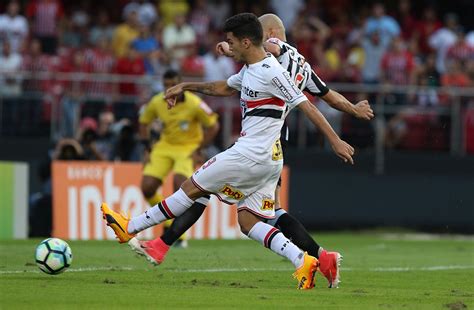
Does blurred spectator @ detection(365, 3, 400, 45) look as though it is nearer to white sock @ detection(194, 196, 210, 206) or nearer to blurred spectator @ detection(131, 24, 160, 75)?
blurred spectator @ detection(131, 24, 160, 75)

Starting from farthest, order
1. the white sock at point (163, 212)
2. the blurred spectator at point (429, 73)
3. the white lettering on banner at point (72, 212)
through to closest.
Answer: the blurred spectator at point (429, 73), the white lettering on banner at point (72, 212), the white sock at point (163, 212)

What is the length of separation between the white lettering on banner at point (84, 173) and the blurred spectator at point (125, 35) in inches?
196

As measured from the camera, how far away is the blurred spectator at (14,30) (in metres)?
23.0

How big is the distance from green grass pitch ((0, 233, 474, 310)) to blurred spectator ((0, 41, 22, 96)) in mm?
5687

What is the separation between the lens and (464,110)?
23.7m

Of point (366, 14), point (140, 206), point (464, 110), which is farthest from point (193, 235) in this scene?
point (366, 14)

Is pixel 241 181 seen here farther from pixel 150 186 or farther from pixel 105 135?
pixel 105 135

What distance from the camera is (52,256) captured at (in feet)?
34.4

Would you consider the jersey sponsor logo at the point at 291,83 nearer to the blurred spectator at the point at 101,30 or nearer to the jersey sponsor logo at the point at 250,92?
the jersey sponsor logo at the point at 250,92

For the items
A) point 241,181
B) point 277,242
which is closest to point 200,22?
point 241,181

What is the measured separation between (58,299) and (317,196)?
1526cm

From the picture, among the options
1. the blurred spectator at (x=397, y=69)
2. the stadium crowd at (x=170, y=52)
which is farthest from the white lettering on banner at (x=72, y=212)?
the blurred spectator at (x=397, y=69)

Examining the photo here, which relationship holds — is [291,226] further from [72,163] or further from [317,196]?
[317,196]

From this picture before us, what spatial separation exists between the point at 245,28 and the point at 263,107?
0.69 m
